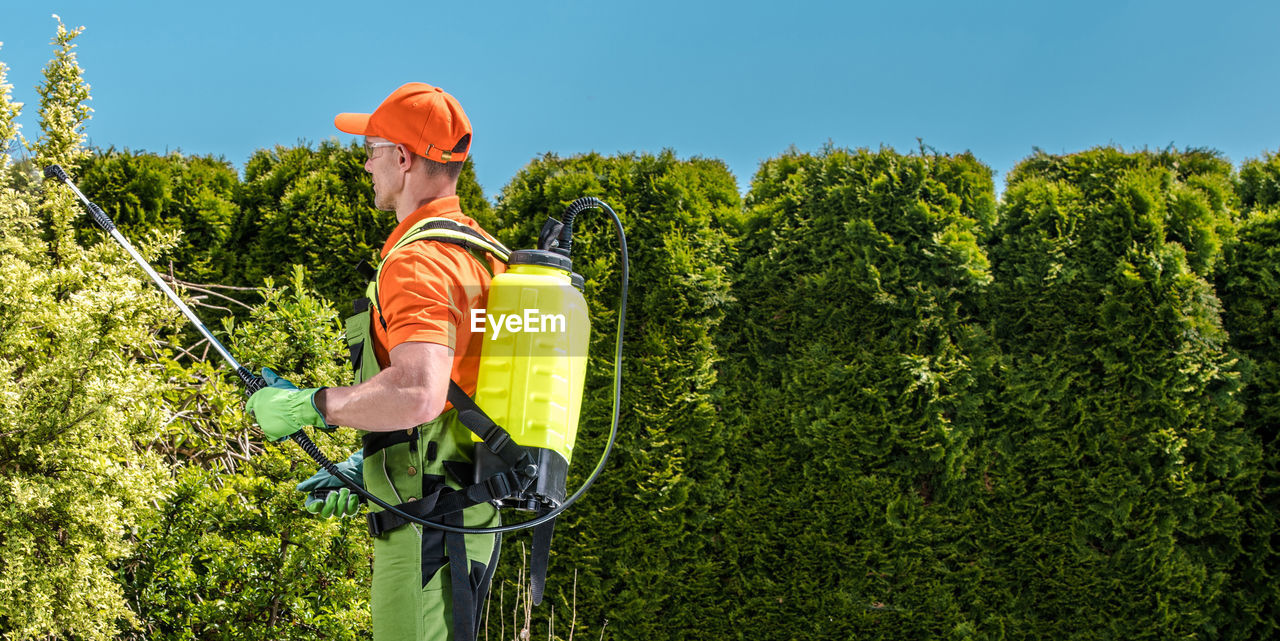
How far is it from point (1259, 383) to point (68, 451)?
5.86m

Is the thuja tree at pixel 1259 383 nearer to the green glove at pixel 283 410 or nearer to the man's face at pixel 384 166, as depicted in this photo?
the man's face at pixel 384 166

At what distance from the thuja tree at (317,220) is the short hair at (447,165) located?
9.27 ft

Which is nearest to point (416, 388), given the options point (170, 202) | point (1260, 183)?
point (170, 202)

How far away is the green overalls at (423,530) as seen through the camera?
231 cm

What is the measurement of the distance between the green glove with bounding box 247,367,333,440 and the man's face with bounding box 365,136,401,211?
62 cm

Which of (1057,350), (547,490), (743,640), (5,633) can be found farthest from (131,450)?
(1057,350)

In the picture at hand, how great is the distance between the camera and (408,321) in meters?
2.21

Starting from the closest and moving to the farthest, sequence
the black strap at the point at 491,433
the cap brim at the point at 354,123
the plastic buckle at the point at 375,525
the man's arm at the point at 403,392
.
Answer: the man's arm at the point at 403,392
the black strap at the point at 491,433
the plastic buckle at the point at 375,525
the cap brim at the point at 354,123

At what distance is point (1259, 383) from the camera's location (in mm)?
5137

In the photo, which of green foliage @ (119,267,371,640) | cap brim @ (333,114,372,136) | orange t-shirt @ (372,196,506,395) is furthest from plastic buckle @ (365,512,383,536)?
green foliage @ (119,267,371,640)

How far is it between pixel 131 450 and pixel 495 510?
220 centimetres

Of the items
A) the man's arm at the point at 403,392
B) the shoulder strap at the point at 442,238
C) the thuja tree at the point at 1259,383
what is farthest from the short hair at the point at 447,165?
the thuja tree at the point at 1259,383

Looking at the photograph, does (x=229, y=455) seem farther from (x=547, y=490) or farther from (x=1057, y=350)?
(x=1057, y=350)

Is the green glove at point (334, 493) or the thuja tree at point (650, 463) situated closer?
the green glove at point (334, 493)
